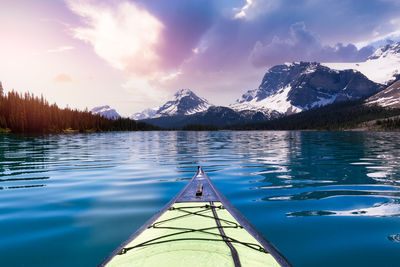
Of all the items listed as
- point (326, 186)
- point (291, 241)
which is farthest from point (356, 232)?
point (326, 186)

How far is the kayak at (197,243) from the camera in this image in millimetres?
4090

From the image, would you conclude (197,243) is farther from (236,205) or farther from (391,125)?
(391,125)

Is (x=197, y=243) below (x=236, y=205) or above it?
above

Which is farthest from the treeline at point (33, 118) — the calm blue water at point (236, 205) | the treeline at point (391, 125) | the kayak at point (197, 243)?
the treeline at point (391, 125)

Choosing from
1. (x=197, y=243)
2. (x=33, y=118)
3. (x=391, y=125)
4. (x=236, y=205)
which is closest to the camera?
(x=197, y=243)

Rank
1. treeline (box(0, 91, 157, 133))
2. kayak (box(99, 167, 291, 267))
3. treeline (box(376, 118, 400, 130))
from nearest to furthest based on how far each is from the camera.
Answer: kayak (box(99, 167, 291, 267)), treeline (box(0, 91, 157, 133)), treeline (box(376, 118, 400, 130))

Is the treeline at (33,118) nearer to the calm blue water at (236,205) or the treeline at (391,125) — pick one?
the calm blue water at (236,205)

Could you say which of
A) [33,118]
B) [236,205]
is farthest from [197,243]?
[33,118]

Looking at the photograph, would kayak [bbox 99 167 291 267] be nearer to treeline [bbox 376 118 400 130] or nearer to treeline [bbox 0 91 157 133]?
treeline [bbox 0 91 157 133]

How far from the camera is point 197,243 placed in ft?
15.4

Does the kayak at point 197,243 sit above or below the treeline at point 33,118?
below

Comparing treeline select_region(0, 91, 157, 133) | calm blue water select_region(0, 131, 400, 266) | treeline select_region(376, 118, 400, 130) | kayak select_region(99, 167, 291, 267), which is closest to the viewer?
kayak select_region(99, 167, 291, 267)

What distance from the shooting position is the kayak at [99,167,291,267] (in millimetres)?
4090

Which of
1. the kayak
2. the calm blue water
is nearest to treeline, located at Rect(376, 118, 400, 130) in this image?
the calm blue water
